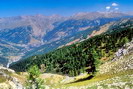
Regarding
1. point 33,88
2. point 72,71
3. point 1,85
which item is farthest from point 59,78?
point 33,88

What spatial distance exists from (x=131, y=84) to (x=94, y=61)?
52.1 m

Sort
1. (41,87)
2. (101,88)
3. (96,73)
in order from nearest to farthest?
1. (101,88)
2. (41,87)
3. (96,73)

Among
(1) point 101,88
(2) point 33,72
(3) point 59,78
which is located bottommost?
(3) point 59,78

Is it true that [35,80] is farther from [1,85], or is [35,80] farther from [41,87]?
[1,85]

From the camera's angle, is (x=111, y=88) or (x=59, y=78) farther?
(x=59, y=78)

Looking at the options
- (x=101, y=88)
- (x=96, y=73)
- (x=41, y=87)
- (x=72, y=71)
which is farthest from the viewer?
(x=72, y=71)

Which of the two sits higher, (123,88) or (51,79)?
(123,88)

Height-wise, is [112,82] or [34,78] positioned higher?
[34,78]

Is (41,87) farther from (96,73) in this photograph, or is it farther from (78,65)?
(78,65)

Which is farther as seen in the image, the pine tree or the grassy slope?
the pine tree

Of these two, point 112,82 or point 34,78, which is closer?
point 112,82

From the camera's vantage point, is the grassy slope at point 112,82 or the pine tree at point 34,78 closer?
the grassy slope at point 112,82

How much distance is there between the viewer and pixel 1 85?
10156 cm

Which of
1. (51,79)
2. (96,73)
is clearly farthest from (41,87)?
(51,79)
